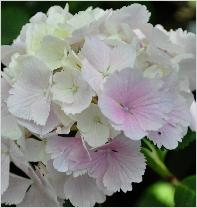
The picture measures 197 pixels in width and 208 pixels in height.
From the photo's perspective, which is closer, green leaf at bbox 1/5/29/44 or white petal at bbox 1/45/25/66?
white petal at bbox 1/45/25/66

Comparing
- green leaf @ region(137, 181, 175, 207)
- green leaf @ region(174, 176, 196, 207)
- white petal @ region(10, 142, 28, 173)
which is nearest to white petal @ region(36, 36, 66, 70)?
white petal @ region(10, 142, 28, 173)

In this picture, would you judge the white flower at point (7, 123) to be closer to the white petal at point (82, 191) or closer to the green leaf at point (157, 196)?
the white petal at point (82, 191)

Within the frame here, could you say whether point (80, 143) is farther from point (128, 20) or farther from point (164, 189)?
point (164, 189)

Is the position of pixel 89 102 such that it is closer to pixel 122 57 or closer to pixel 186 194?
pixel 122 57

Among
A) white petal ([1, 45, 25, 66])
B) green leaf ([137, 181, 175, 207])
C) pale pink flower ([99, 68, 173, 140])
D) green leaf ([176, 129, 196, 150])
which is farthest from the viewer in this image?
green leaf ([137, 181, 175, 207])

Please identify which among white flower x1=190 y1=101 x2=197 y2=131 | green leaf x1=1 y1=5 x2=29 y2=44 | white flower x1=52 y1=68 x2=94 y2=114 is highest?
Result: white flower x1=52 y1=68 x2=94 y2=114

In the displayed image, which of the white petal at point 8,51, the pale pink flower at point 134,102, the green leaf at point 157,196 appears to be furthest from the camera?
the green leaf at point 157,196

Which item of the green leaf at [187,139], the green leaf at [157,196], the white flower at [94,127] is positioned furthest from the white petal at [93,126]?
the green leaf at [157,196]

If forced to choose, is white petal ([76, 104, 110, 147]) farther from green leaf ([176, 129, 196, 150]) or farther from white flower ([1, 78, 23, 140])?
green leaf ([176, 129, 196, 150])
